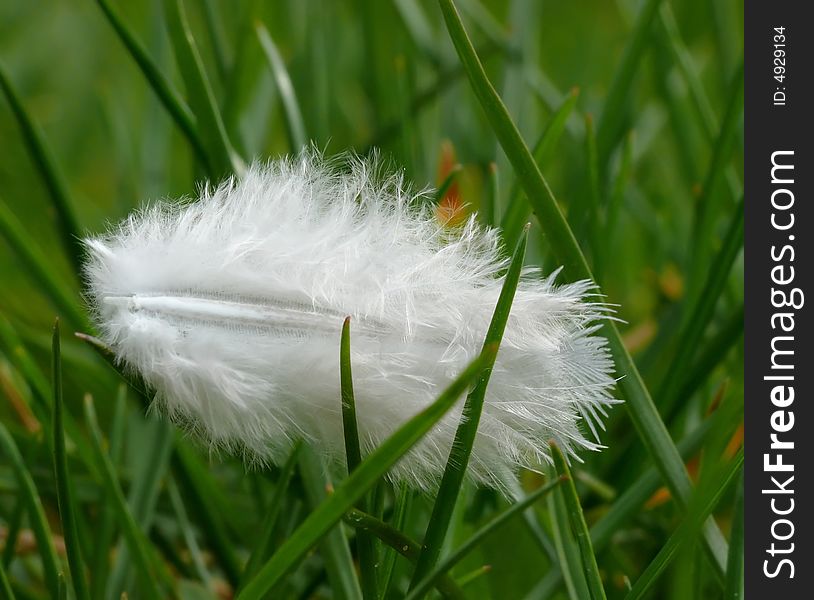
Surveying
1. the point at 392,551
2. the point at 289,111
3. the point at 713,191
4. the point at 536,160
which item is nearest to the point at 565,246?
the point at 536,160

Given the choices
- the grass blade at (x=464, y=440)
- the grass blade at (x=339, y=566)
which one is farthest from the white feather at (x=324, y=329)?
the grass blade at (x=339, y=566)

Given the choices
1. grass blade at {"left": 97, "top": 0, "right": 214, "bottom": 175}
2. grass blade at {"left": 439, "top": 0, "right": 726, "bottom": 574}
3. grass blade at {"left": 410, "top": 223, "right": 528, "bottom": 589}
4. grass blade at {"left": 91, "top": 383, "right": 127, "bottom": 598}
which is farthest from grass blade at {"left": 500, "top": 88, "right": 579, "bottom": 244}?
grass blade at {"left": 91, "top": 383, "right": 127, "bottom": 598}

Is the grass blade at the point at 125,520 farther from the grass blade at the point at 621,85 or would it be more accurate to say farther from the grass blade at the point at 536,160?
the grass blade at the point at 621,85

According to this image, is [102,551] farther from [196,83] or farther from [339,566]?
[196,83]

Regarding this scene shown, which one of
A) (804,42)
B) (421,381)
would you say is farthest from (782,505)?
(804,42)

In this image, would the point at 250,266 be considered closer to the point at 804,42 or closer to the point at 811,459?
the point at 811,459

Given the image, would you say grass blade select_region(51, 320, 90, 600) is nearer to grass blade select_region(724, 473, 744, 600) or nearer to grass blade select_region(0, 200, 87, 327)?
grass blade select_region(0, 200, 87, 327)
